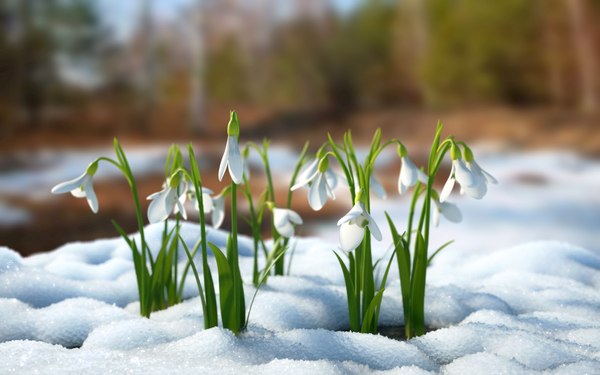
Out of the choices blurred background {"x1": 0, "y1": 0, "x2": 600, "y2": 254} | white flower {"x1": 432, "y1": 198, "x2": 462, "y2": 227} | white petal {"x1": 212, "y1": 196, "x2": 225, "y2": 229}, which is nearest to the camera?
white flower {"x1": 432, "y1": 198, "x2": 462, "y2": 227}

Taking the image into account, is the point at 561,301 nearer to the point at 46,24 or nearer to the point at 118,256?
the point at 118,256

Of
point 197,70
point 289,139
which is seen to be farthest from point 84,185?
point 197,70

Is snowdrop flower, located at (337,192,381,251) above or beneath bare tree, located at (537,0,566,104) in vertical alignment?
beneath

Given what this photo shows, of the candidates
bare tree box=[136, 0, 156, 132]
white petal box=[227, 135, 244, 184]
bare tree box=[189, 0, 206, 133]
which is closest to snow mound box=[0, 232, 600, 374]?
white petal box=[227, 135, 244, 184]

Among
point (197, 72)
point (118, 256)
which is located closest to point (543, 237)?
point (118, 256)

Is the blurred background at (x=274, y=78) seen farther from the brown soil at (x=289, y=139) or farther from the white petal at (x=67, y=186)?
the white petal at (x=67, y=186)

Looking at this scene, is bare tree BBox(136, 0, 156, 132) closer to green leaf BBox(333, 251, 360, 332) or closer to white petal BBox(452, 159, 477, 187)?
green leaf BBox(333, 251, 360, 332)

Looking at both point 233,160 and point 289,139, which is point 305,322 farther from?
point 289,139
